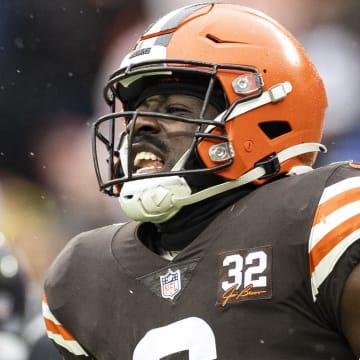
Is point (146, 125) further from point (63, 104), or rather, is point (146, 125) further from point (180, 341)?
point (63, 104)

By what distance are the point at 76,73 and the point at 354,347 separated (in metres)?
3.04

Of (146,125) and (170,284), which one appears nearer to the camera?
(170,284)

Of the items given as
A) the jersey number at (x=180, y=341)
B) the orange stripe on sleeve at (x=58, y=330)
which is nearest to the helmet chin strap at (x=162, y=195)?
the jersey number at (x=180, y=341)

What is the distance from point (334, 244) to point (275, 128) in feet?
1.37

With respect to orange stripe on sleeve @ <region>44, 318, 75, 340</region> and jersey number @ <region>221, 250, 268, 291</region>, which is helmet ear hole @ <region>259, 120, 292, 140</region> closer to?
jersey number @ <region>221, 250, 268, 291</region>

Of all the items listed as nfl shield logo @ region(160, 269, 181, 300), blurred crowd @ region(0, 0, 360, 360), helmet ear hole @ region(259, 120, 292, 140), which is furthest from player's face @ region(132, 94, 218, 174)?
blurred crowd @ region(0, 0, 360, 360)

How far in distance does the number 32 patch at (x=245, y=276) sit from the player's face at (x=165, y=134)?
26cm

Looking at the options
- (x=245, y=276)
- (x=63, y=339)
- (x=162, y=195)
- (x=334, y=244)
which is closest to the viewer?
(x=334, y=244)

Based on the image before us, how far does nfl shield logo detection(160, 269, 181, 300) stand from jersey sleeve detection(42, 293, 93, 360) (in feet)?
1.01

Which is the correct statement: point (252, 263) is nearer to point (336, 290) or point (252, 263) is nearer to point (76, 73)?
point (336, 290)

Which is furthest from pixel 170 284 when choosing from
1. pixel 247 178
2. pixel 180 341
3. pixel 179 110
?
pixel 179 110

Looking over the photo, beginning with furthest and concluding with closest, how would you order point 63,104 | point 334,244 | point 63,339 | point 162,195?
point 63,104 < point 63,339 < point 162,195 < point 334,244

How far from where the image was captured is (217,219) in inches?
67.8

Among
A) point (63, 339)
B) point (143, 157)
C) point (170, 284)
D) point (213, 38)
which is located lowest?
point (63, 339)
